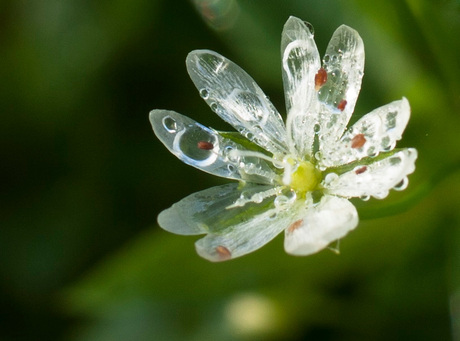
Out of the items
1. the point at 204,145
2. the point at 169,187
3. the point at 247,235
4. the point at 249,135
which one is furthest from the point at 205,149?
the point at 169,187

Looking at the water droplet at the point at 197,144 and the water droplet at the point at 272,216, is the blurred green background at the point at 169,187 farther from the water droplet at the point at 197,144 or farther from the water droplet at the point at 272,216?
the water droplet at the point at 197,144

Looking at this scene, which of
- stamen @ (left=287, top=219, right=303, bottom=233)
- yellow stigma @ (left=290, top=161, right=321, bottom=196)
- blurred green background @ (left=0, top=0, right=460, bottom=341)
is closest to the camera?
stamen @ (left=287, top=219, right=303, bottom=233)

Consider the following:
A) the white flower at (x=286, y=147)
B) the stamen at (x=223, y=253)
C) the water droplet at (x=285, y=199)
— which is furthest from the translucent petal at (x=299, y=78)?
the stamen at (x=223, y=253)

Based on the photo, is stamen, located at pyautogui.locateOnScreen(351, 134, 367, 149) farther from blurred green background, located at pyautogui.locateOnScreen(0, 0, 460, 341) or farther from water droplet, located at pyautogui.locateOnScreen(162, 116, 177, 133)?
water droplet, located at pyautogui.locateOnScreen(162, 116, 177, 133)

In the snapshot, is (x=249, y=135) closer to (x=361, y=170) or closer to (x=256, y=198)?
(x=256, y=198)

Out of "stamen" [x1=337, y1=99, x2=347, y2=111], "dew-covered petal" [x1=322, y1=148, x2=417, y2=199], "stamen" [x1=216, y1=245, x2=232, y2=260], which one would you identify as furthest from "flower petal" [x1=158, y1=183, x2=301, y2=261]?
"stamen" [x1=337, y1=99, x2=347, y2=111]

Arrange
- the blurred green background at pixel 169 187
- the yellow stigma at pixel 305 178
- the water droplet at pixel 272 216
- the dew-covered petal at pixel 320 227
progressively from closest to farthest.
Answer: the dew-covered petal at pixel 320 227 < the water droplet at pixel 272 216 < the yellow stigma at pixel 305 178 < the blurred green background at pixel 169 187
